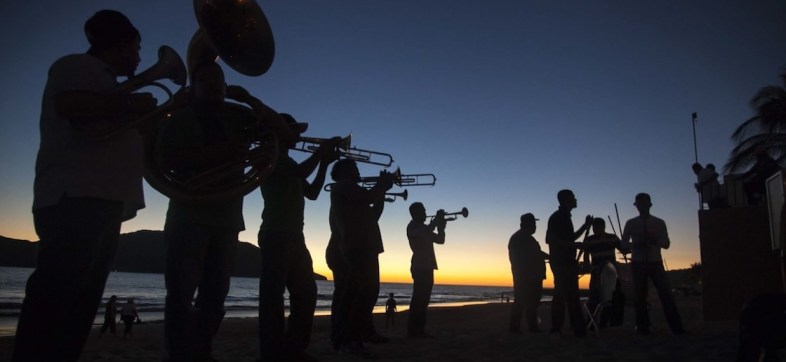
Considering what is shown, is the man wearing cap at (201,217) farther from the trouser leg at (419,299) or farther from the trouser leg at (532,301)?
the trouser leg at (532,301)

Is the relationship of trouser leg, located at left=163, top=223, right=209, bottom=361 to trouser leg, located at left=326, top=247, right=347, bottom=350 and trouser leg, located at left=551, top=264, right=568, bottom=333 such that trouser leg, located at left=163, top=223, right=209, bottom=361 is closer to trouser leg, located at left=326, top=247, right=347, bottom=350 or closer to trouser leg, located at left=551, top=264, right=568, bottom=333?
trouser leg, located at left=326, top=247, right=347, bottom=350

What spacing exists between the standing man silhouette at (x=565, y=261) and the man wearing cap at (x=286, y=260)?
380 centimetres

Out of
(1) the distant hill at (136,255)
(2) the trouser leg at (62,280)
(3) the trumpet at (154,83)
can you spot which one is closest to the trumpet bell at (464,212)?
(3) the trumpet at (154,83)

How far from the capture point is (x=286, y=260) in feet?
12.5

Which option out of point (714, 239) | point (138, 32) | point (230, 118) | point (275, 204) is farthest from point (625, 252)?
point (138, 32)

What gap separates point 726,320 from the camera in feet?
22.9

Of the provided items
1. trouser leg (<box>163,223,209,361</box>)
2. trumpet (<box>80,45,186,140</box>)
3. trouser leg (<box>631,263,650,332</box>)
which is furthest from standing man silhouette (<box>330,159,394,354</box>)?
trouser leg (<box>631,263,650,332</box>)

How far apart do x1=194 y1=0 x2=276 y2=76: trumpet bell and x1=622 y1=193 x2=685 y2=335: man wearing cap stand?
17.9ft

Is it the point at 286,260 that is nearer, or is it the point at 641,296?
the point at 286,260

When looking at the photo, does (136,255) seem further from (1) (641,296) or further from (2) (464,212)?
(1) (641,296)

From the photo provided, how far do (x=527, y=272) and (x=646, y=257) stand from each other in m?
1.80

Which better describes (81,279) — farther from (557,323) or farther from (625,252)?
(625,252)

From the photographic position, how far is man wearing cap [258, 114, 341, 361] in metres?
3.74

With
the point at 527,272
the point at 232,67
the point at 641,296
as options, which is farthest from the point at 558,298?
the point at 232,67
